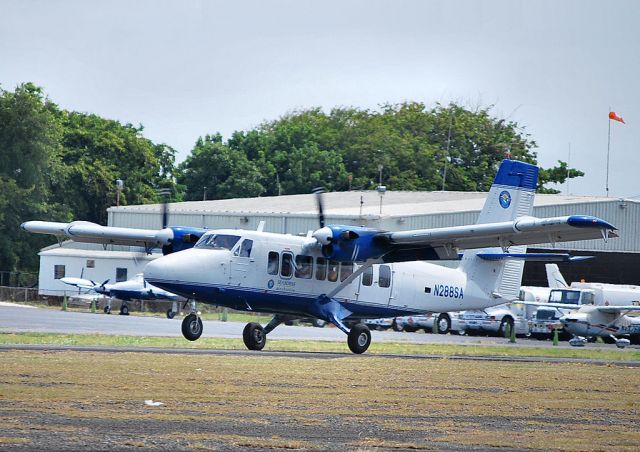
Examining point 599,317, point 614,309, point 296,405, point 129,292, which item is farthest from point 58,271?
point 296,405

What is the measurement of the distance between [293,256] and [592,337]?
76.1ft

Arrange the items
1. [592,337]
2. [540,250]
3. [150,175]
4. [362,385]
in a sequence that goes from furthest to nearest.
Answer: [150,175] → [540,250] → [592,337] → [362,385]

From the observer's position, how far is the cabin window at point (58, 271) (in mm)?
67000

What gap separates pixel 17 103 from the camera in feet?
263

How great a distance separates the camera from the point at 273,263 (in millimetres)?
27734

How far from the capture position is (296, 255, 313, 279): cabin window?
28203 millimetres

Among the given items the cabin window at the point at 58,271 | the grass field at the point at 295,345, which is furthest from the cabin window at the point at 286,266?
the cabin window at the point at 58,271

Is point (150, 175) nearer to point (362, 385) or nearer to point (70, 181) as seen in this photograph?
point (70, 181)

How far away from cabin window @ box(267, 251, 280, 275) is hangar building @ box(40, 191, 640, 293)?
91.0 feet

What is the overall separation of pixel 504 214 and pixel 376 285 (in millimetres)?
4694

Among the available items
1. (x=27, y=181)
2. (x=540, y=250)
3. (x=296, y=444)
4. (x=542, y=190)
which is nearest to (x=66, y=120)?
(x=27, y=181)

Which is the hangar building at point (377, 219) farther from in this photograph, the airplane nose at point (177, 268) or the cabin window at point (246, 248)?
the airplane nose at point (177, 268)

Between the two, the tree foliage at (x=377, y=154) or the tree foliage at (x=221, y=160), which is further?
the tree foliage at (x=377, y=154)

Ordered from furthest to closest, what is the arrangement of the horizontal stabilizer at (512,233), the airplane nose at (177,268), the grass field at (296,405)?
the airplane nose at (177,268) → the horizontal stabilizer at (512,233) → the grass field at (296,405)
